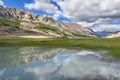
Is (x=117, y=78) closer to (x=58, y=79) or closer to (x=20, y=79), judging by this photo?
(x=58, y=79)

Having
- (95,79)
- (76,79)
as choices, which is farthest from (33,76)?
(95,79)

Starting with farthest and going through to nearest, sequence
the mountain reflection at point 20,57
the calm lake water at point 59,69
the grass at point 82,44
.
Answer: the grass at point 82,44 < the mountain reflection at point 20,57 < the calm lake water at point 59,69

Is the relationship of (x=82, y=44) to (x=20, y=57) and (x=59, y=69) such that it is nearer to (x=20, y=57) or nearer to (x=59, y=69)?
(x=20, y=57)

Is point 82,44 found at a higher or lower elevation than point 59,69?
lower

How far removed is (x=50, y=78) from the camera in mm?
27281

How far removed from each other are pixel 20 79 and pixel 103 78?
33.6 feet

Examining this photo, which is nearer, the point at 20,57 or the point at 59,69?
the point at 59,69

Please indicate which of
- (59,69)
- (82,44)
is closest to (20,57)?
(59,69)

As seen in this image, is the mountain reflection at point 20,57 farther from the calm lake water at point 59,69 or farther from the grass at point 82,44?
the grass at point 82,44

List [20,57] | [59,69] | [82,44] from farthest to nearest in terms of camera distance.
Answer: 1. [82,44]
2. [20,57]
3. [59,69]

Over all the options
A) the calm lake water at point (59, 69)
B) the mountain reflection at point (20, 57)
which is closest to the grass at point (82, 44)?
the mountain reflection at point (20, 57)

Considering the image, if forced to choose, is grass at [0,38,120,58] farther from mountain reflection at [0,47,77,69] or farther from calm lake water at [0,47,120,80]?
calm lake water at [0,47,120,80]

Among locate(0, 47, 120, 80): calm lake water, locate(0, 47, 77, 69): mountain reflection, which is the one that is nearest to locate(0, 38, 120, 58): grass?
locate(0, 47, 77, 69): mountain reflection

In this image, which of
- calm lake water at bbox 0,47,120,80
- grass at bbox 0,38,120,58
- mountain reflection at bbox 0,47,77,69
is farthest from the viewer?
grass at bbox 0,38,120,58
